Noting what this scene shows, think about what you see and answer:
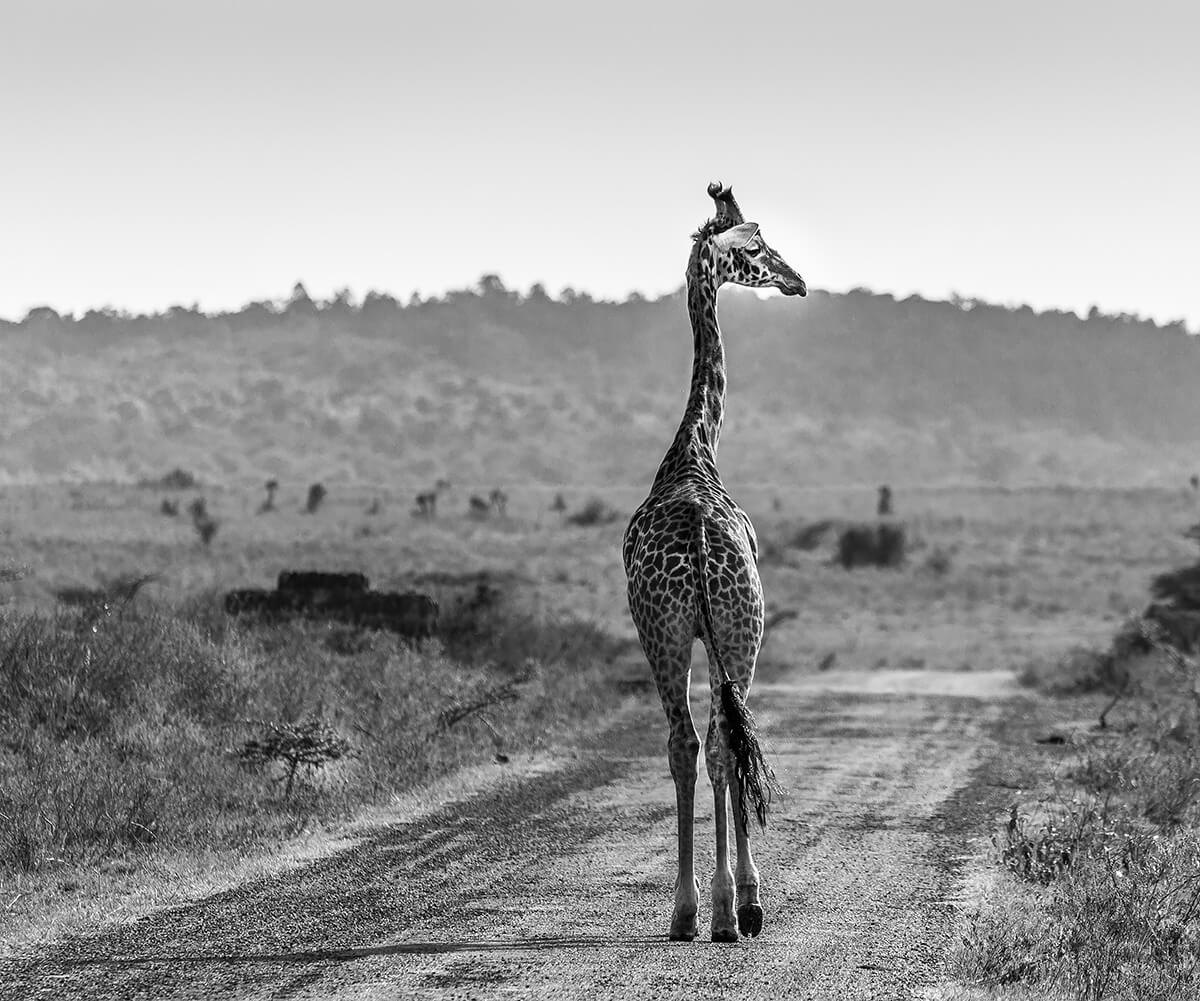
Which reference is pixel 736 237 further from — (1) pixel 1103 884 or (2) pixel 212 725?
(2) pixel 212 725

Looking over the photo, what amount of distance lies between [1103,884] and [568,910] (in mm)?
3273

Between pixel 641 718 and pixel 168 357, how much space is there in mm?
169153

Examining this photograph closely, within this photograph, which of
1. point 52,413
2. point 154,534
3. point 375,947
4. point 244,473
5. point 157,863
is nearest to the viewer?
point 375,947

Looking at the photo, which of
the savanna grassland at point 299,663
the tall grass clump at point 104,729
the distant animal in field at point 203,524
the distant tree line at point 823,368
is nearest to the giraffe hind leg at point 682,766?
the savanna grassland at point 299,663

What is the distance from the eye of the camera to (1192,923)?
9.77 m

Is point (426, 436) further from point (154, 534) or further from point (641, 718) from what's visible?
point (641, 718)

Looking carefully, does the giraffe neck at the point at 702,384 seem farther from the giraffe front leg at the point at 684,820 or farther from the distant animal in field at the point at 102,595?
the distant animal in field at the point at 102,595

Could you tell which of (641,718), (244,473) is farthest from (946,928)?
(244,473)

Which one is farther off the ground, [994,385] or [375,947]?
[994,385]

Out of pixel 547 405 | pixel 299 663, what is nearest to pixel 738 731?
pixel 299 663

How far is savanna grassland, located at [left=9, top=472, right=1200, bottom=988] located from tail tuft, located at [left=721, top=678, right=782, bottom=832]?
1565mm

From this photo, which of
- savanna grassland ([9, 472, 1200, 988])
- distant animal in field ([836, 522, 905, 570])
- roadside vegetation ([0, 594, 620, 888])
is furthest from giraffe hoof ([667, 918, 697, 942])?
distant animal in field ([836, 522, 905, 570])

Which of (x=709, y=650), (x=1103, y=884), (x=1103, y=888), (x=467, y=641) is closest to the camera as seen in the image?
(x=709, y=650)

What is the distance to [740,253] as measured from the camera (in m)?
11.5
